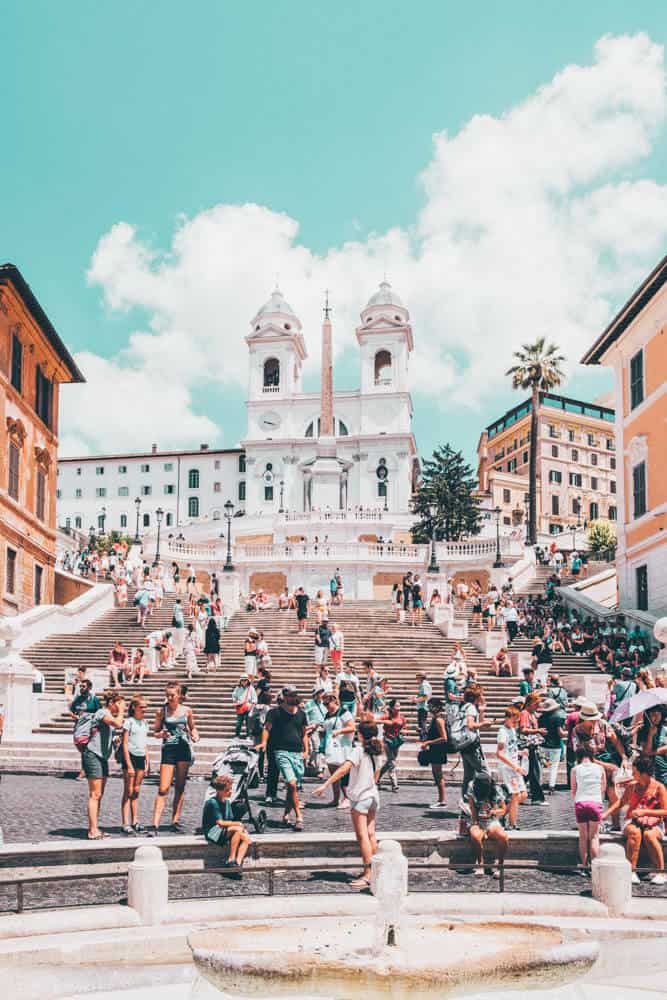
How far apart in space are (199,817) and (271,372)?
81712 mm

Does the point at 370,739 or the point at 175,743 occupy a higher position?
the point at 370,739

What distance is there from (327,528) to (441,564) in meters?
16.4

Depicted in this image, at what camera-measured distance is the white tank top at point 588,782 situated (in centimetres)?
982

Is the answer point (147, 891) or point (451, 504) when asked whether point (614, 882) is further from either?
point (451, 504)

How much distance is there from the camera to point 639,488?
29.1 m

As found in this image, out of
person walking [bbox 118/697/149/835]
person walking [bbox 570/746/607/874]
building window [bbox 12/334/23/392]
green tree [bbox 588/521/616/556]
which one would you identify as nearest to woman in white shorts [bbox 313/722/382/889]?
person walking [bbox 570/746/607/874]

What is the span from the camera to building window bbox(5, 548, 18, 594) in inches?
1131

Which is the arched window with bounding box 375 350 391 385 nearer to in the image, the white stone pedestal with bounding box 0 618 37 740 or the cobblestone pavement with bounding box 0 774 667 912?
the white stone pedestal with bounding box 0 618 37 740

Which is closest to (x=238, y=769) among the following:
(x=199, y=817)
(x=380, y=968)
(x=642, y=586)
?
(x=199, y=817)

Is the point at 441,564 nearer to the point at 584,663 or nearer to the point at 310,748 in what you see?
the point at 584,663

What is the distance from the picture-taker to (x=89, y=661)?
2555 cm

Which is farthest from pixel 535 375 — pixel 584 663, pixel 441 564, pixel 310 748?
pixel 310 748

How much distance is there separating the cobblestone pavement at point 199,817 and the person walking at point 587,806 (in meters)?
0.29

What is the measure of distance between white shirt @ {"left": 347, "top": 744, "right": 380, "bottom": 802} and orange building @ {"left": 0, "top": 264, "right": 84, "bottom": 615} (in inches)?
793
